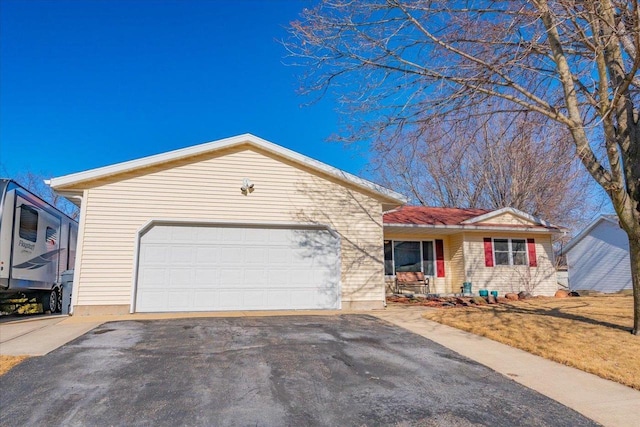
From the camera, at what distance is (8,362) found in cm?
501

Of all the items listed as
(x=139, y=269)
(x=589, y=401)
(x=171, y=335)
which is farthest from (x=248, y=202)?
(x=589, y=401)

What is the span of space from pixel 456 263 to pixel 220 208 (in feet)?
31.1

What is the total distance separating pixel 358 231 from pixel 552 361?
5.95 m

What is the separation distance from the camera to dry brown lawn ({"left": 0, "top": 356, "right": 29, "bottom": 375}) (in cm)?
475

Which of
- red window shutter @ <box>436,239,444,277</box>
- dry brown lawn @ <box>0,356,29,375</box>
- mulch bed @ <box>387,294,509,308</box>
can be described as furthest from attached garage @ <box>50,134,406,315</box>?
red window shutter @ <box>436,239,444,277</box>

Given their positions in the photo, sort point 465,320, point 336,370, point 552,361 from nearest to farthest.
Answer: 1. point 336,370
2. point 552,361
3. point 465,320

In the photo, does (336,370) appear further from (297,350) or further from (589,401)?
(589,401)

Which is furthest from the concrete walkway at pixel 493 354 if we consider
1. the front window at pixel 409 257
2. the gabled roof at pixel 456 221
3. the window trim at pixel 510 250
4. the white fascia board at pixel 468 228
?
the window trim at pixel 510 250

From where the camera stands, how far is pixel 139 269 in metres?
9.41

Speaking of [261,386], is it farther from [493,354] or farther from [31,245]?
[31,245]

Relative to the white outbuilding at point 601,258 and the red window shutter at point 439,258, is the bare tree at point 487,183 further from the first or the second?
the red window shutter at point 439,258

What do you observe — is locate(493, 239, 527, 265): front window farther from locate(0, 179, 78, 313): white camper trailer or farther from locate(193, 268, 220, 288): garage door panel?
locate(0, 179, 78, 313): white camper trailer

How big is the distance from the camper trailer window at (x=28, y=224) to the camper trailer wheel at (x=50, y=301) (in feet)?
7.46

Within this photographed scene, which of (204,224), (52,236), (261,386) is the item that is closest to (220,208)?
(204,224)
